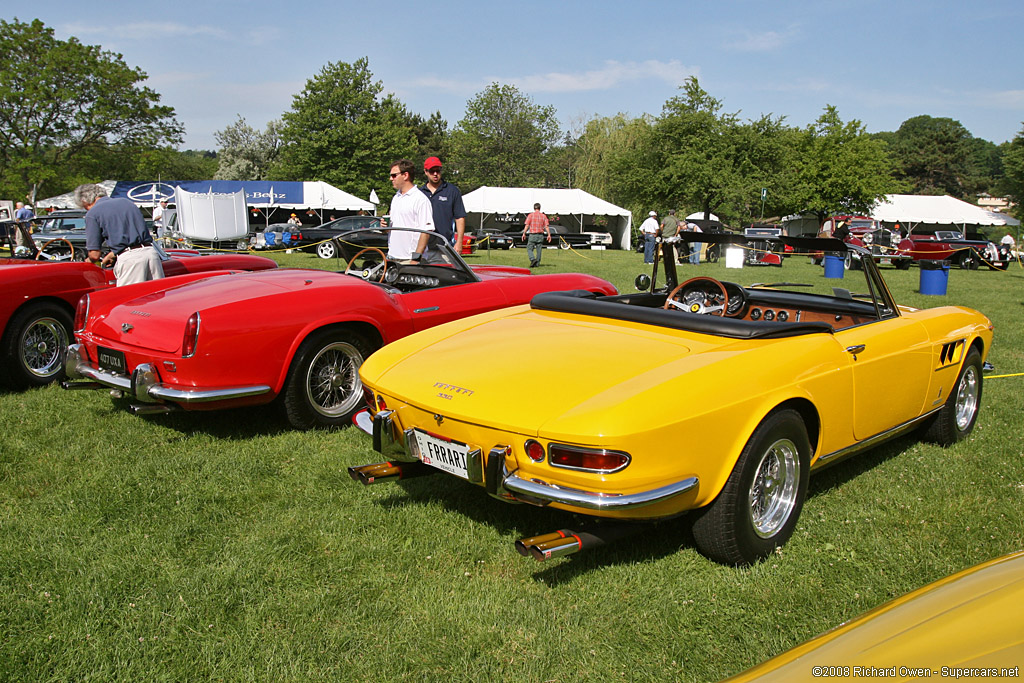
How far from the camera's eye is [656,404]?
275 centimetres

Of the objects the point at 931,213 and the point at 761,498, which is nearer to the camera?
the point at 761,498

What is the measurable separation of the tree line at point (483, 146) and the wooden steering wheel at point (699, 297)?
A: 29.6m

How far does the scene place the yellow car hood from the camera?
277 centimetres

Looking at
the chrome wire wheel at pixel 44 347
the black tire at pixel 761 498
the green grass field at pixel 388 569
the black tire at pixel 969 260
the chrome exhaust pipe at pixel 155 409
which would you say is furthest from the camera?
the black tire at pixel 969 260

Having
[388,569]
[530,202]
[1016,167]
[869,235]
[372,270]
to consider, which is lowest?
[388,569]

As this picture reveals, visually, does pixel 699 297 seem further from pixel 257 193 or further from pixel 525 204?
pixel 525 204

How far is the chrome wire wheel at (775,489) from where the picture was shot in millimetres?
3178

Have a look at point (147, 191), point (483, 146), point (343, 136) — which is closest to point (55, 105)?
point (147, 191)

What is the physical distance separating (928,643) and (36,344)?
661 cm

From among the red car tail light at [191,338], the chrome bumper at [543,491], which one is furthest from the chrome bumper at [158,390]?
the chrome bumper at [543,491]

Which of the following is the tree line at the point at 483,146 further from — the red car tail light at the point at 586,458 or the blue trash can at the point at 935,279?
the red car tail light at the point at 586,458

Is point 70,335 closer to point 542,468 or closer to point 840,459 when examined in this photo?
point 542,468

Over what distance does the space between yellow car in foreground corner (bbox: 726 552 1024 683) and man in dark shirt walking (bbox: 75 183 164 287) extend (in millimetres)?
6388

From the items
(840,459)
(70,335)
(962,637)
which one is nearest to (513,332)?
(840,459)
